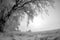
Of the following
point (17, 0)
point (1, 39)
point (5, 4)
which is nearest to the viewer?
point (1, 39)

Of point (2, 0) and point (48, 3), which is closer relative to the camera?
point (2, 0)

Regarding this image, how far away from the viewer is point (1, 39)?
2.56m

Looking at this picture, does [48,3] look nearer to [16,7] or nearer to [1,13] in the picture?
[16,7]

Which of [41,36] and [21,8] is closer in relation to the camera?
[41,36]

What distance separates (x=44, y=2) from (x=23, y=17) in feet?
5.26

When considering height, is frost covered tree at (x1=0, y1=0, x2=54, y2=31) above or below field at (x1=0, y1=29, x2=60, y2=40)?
above

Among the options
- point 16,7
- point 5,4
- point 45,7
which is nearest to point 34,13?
point 45,7

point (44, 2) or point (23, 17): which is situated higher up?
point (44, 2)

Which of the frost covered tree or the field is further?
the frost covered tree

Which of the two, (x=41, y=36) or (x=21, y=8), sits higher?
(x=21, y=8)

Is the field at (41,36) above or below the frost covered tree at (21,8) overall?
below

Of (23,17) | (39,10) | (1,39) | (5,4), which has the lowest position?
(1,39)

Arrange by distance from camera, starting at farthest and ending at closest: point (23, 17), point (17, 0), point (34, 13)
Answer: point (23, 17) → point (34, 13) → point (17, 0)

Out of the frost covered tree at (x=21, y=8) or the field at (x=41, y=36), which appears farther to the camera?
the frost covered tree at (x=21, y=8)
